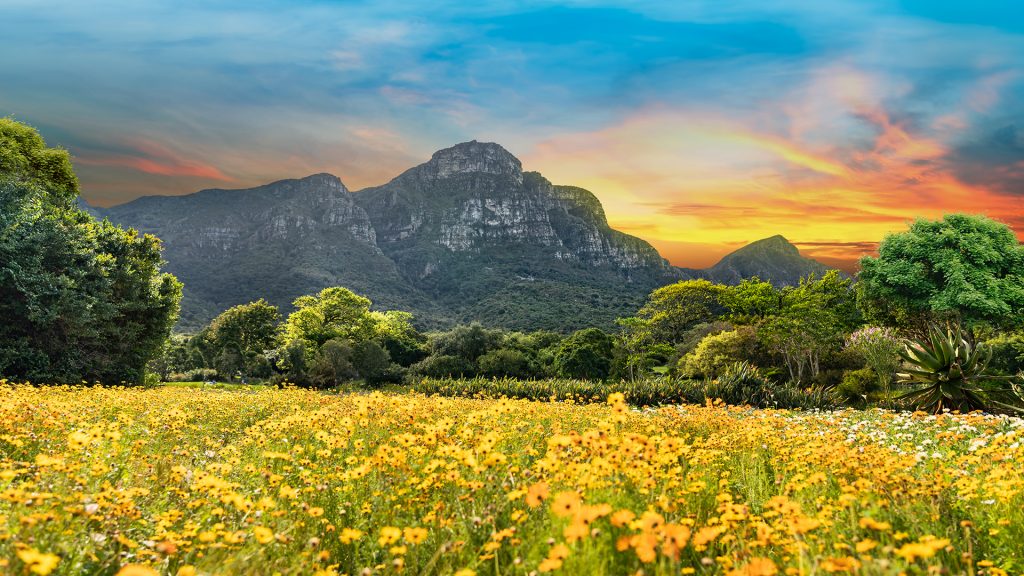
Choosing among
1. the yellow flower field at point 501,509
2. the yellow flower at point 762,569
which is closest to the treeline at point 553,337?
the yellow flower field at point 501,509

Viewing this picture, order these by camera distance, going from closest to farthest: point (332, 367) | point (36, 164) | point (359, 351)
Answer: point (36, 164) < point (332, 367) < point (359, 351)

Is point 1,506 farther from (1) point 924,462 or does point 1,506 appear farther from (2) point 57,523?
(1) point 924,462

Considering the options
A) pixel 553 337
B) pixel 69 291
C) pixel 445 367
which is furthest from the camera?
pixel 553 337

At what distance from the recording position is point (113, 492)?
11.6ft

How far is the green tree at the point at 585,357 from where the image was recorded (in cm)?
3588

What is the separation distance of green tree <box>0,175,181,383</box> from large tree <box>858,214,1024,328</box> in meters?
38.1

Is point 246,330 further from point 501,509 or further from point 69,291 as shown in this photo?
point 501,509

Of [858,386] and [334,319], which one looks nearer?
[858,386]

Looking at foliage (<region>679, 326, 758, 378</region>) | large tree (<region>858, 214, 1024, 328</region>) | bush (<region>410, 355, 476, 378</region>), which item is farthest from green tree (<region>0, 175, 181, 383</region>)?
large tree (<region>858, 214, 1024, 328</region>)

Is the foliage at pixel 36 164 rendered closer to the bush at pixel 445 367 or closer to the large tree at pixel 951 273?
the bush at pixel 445 367

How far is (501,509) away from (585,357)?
1316 inches

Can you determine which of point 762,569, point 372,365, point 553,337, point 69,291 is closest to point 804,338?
point 372,365

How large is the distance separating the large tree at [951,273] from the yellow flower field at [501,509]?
2733cm

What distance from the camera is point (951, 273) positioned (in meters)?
27.4
